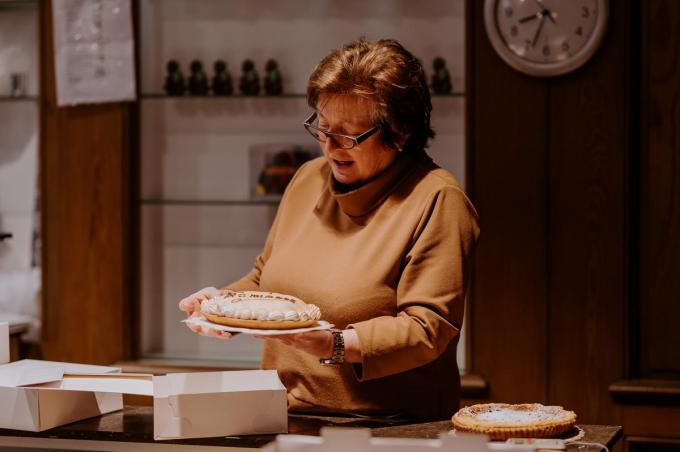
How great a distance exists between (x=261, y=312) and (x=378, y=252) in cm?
36

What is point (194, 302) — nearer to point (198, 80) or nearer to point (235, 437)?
point (235, 437)

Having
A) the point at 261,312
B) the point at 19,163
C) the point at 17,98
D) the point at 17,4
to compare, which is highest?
the point at 17,4

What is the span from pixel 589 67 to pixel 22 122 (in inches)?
90.5

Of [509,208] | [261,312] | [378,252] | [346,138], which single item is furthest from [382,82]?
[509,208]

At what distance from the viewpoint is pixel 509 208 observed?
3.40m

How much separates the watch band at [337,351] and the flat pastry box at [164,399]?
107 millimetres

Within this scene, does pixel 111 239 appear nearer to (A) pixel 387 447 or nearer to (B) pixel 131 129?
(B) pixel 131 129

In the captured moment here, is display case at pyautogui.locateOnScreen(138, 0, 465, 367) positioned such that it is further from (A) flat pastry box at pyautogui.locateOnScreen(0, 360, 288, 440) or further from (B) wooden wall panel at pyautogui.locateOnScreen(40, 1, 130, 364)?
(A) flat pastry box at pyautogui.locateOnScreen(0, 360, 288, 440)

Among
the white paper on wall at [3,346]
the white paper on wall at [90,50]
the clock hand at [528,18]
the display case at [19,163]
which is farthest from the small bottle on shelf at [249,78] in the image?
the white paper on wall at [3,346]

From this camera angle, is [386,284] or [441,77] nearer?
[386,284]

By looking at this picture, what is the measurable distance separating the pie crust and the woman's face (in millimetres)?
617

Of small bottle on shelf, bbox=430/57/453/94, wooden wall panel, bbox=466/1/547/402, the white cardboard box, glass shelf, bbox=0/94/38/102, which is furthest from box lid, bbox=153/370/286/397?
glass shelf, bbox=0/94/38/102

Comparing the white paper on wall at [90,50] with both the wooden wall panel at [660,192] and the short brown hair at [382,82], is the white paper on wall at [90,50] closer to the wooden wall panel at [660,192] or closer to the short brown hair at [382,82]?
the short brown hair at [382,82]

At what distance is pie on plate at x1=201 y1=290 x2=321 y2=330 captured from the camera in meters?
1.80
